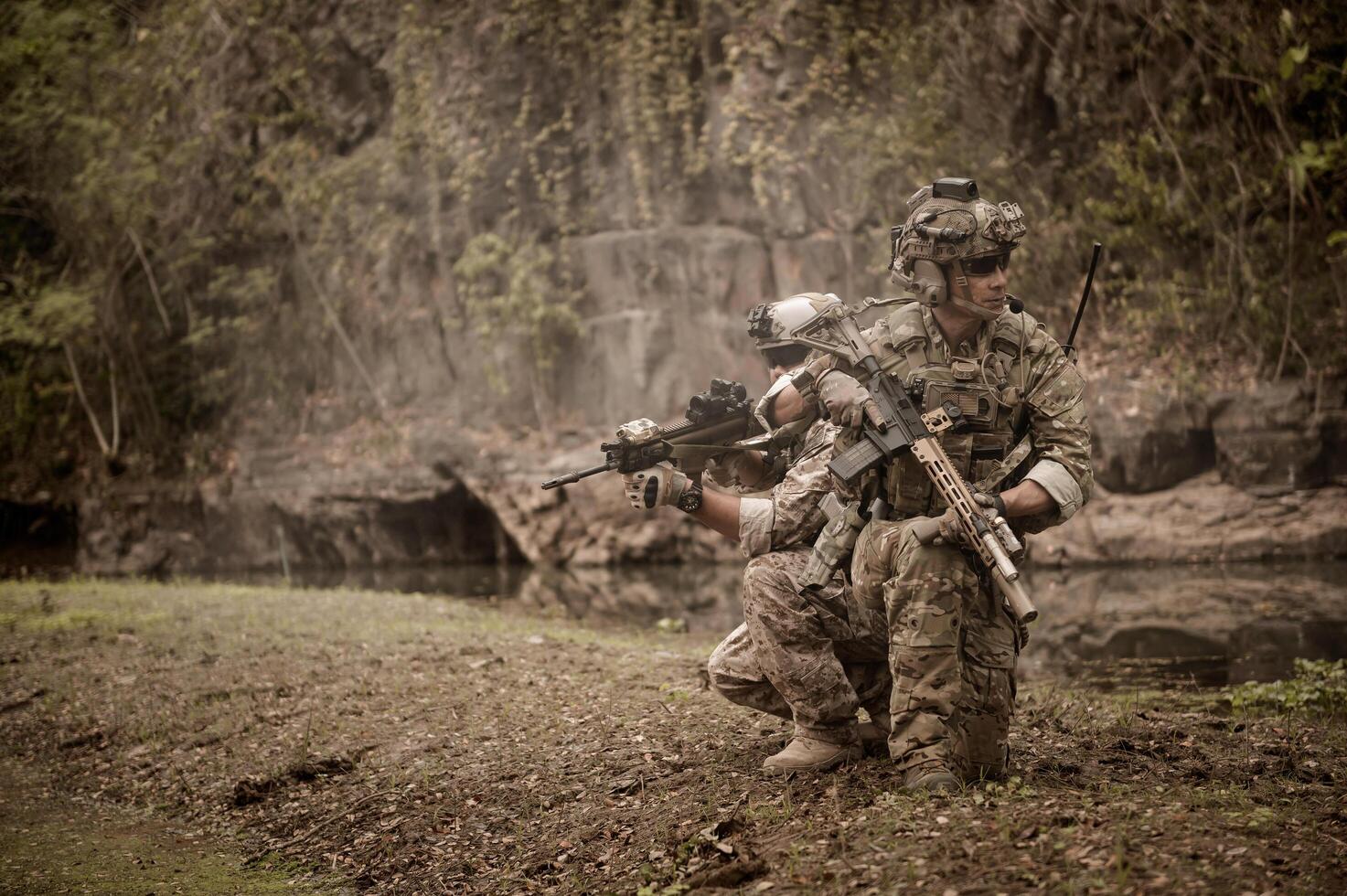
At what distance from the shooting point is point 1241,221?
12.9m

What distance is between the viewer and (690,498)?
5.01m

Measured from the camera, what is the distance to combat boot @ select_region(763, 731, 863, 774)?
4684 millimetres

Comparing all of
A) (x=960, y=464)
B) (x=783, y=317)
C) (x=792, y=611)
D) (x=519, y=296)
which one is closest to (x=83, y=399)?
(x=519, y=296)

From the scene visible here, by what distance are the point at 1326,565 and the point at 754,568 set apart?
8.98 m

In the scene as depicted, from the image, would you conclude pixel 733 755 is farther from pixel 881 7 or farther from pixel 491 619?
pixel 881 7

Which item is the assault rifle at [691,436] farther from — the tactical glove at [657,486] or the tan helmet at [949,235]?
the tan helmet at [949,235]

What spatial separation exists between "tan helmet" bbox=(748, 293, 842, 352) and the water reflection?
429cm

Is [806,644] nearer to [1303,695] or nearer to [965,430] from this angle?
[965,430]

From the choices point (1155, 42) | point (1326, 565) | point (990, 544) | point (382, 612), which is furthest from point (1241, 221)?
point (990, 544)

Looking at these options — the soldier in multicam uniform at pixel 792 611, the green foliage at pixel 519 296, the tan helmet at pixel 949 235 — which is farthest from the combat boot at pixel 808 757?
the green foliage at pixel 519 296

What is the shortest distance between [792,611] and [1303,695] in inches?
132

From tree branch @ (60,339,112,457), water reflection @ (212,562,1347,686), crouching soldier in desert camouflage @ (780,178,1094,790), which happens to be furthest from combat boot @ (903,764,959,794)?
tree branch @ (60,339,112,457)

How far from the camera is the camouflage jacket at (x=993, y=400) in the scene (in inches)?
174

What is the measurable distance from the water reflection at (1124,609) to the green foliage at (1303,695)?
1.03m
